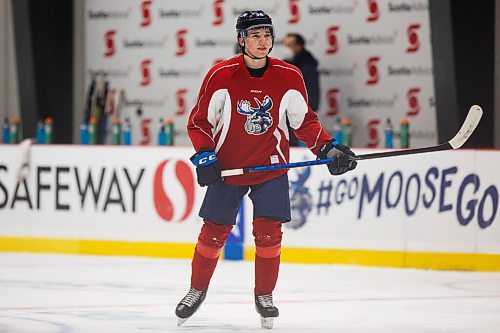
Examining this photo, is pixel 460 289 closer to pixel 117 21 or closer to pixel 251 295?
pixel 251 295

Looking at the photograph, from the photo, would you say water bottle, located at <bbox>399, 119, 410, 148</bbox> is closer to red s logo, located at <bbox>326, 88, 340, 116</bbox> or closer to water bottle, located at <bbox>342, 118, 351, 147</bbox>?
water bottle, located at <bbox>342, 118, 351, 147</bbox>

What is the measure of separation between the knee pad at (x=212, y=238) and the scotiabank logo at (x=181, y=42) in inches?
283

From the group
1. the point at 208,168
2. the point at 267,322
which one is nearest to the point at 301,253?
the point at 267,322

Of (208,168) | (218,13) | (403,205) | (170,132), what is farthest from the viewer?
(218,13)

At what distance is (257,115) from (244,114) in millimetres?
66

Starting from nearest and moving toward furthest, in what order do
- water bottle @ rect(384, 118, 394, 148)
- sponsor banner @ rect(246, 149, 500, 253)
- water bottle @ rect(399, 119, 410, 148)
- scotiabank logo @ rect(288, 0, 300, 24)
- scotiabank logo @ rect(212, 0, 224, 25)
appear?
sponsor banner @ rect(246, 149, 500, 253)
water bottle @ rect(399, 119, 410, 148)
water bottle @ rect(384, 118, 394, 148)
scotiabank logo @ rect(288, 0, 300, 24)
scotiabank logo @ rect(212, 0, 224, 25)

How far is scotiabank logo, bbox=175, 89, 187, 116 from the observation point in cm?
1341

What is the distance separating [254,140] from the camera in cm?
634

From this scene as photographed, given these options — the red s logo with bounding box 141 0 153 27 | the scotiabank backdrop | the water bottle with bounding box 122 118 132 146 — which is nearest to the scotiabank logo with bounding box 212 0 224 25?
the scotiabank backdrop

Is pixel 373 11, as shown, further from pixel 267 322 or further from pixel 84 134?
pixel 267 322

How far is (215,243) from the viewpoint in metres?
6.47

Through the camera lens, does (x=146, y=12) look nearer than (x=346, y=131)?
No

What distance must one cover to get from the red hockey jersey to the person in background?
204 inches

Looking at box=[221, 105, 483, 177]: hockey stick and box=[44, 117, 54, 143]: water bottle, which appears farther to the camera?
box=[44, 117, 54, 143]: water bottle
